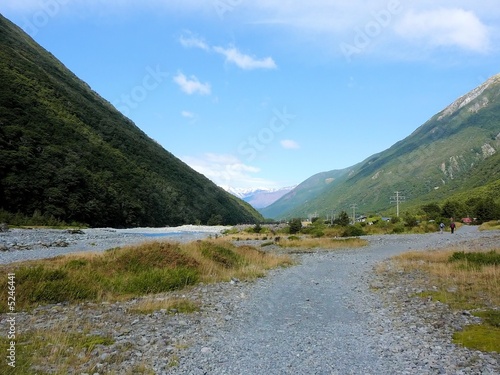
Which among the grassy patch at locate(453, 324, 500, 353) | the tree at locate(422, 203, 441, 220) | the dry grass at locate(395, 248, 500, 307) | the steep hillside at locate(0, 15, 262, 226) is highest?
the steep hillside at locate(0, 15, 262, 226)

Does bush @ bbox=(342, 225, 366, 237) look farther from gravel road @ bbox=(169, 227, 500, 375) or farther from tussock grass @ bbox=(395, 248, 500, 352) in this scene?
gravel road @ bbox=(169, 227, 500, 375)

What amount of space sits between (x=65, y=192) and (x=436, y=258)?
67.7 metres

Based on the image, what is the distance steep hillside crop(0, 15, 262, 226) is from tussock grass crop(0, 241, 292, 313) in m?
54.4

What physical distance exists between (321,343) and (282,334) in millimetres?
1244

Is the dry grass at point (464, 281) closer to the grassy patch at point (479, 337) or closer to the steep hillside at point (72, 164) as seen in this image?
the grassy patch at point (479, 337)

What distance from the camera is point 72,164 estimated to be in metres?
80.6

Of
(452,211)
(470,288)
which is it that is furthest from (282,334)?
(452,211)

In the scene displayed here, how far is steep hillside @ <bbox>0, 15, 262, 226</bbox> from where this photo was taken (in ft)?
224

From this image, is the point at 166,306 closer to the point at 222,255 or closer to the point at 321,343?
the point at 321,343

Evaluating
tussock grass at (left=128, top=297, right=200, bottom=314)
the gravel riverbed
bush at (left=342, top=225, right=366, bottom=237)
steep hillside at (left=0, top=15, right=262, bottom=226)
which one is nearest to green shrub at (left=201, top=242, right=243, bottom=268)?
the gravel riverbed

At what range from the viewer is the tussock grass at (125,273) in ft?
42.7

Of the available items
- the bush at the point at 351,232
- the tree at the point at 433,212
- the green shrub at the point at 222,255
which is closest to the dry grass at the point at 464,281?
the green shrub at the point at 222,255

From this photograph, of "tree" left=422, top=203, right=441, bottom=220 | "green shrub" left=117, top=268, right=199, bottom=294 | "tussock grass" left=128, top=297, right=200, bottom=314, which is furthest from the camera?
"tree" left=422, top=203, right=441, bottom=220

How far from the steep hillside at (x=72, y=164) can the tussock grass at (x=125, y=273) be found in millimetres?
54390
